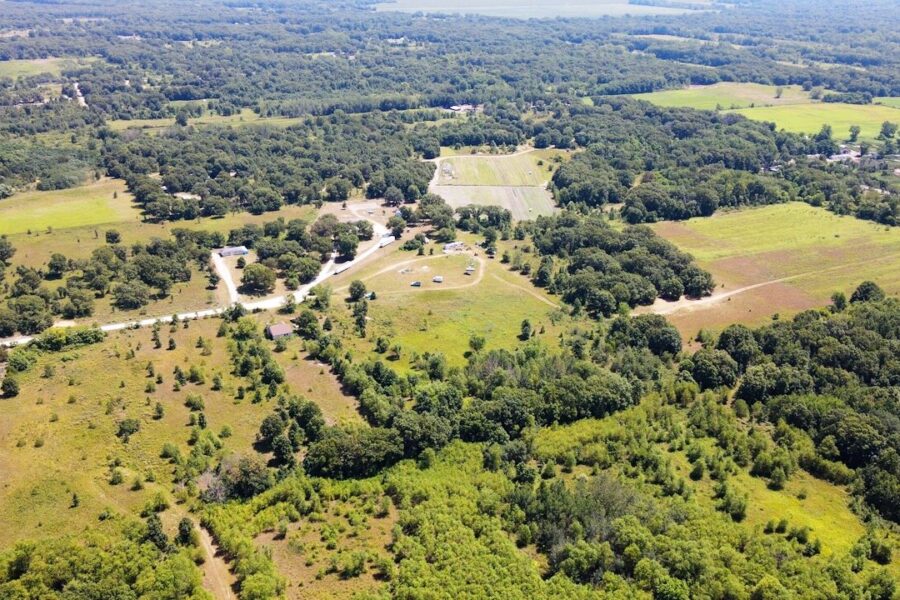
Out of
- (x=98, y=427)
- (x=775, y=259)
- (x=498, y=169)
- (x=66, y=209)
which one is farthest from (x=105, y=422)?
(x=498, y=169)

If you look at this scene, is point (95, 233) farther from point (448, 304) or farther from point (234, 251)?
point (448, 304)

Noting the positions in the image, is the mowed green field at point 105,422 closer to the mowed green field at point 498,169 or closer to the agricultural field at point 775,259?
A: the agricultural field at point 775,259

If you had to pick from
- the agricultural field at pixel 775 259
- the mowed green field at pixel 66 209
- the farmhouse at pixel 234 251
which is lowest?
the agricultural field at pixel 775 259

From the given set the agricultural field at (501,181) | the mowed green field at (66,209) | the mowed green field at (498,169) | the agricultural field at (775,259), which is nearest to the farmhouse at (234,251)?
the mowed green field at (66,209)

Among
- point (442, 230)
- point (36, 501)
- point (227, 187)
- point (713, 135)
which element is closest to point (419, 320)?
point (442, 230)

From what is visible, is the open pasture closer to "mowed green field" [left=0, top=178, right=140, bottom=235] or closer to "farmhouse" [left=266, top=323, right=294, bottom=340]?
"farmhouse" [left=266, top=323, right=294, bottom=340]
